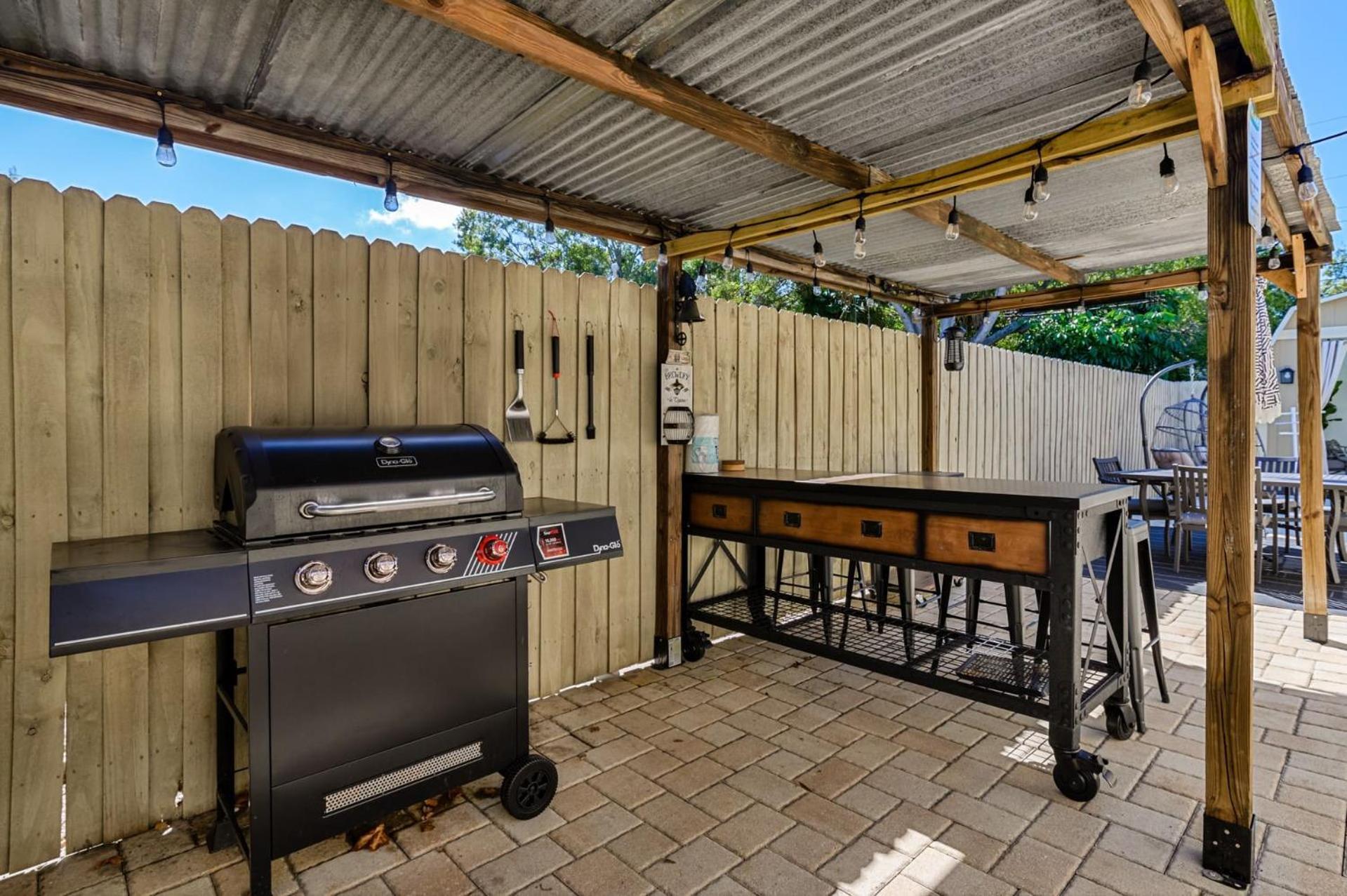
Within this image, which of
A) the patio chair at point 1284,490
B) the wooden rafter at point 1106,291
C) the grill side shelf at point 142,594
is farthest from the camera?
the patio chair at point 1284,490

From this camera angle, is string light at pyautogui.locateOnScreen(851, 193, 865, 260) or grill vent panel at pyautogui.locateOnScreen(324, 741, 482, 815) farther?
string light at pyautogui.locateOnScreen(851, 193, 865, 260)

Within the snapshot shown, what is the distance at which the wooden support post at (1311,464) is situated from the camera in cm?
400

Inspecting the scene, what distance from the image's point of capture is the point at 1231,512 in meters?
2.03

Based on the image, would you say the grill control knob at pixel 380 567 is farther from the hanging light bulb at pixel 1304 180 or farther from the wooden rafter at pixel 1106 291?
the wooden rafter at pixel 1106 291

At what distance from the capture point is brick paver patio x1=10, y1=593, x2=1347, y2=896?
6.51 feet

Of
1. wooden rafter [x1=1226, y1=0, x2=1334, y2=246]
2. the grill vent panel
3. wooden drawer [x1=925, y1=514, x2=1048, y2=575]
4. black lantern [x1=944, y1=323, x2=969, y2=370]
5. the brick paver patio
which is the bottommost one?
the brick paver patio

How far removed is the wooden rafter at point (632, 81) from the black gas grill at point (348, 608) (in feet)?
3.89

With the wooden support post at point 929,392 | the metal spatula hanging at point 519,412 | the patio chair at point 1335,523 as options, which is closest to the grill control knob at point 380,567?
the metal spatula hanging at point 519,412

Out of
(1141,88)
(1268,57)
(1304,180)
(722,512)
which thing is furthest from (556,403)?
(1304,180)

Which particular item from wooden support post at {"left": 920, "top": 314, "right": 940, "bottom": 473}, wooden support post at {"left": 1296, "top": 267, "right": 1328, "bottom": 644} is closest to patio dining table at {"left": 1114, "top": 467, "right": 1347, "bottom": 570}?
wooden support post at {"left": 1296, "top": 267, "right": 1328, "bottom": 644}

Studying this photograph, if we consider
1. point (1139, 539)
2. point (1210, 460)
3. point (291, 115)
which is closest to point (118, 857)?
point (291, 115)

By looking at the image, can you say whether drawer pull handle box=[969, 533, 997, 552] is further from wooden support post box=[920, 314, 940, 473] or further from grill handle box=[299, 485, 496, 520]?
wooden support post box=[920, 314, 940, 473]

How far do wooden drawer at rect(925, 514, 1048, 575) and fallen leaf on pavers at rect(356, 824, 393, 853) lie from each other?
7.18 feet

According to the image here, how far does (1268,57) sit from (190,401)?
3.42m
